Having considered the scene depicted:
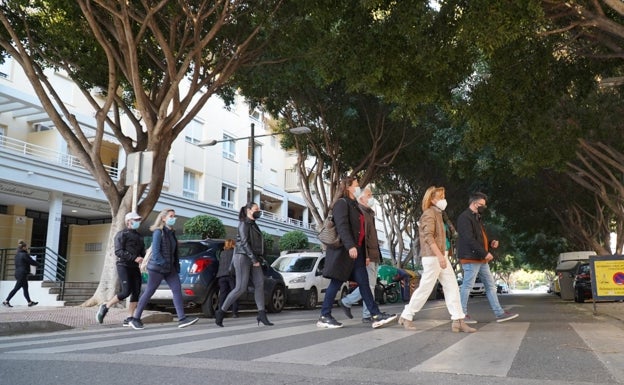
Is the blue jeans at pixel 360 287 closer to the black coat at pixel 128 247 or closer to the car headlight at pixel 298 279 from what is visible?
the black coat at pixel 128 247

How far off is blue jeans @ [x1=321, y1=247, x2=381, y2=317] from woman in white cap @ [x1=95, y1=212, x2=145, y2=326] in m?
3.14

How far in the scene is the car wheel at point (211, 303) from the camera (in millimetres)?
11055

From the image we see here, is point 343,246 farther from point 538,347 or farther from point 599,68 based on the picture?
point 599,68

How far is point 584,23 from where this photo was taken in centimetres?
998

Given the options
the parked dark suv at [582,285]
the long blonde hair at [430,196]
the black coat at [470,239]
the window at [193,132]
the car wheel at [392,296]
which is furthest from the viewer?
the window at [193,132]

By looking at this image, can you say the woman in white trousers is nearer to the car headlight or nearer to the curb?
the curb

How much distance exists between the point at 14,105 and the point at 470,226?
19.1 m

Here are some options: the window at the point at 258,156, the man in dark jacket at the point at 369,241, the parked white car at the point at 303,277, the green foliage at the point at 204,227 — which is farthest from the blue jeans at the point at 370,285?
the window at the point at 258,156

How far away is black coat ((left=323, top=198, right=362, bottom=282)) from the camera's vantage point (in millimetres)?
7453

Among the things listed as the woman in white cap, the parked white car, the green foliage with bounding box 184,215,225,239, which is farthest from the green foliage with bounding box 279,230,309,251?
the woman in white cap

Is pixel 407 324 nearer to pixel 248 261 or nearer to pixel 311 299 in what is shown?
pixel 248 261

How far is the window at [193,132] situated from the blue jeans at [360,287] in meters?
23.4

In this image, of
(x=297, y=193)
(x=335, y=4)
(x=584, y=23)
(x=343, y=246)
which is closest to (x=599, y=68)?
(x=584, y=23)

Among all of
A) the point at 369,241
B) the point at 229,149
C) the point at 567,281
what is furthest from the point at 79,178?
the point at 567,281
